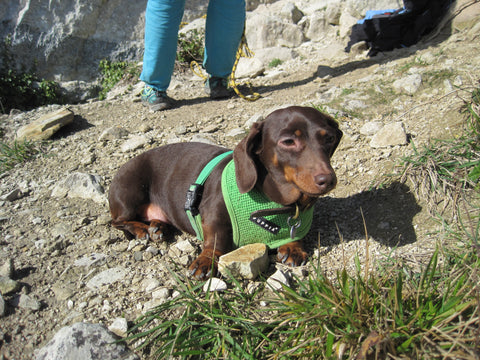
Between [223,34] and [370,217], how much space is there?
11.5 ft

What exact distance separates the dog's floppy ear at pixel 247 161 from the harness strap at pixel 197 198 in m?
0.48

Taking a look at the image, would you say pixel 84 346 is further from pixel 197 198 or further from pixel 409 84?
pixel 409 84

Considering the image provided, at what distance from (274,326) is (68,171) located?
10.4 ft

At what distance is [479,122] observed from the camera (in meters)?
3.04

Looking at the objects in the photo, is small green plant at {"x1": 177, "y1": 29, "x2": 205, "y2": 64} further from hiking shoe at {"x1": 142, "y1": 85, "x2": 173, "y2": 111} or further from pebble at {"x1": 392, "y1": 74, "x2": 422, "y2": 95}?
pebble at {"x1": 392, "y1": 74, "x2": 422, "y2": 95}

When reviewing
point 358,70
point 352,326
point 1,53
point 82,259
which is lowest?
point 82,259

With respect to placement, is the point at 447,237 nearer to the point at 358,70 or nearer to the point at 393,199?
the point at 393,199

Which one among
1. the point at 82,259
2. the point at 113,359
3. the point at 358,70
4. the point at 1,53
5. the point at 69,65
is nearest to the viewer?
the point at 113,359

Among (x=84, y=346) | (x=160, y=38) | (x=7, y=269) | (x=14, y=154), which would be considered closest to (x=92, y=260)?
(x=7, y=269)

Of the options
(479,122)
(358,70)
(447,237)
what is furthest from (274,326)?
(358,70)

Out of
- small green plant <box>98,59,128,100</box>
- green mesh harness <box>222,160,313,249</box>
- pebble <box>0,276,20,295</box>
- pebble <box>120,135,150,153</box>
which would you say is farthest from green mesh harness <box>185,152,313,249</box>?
small green plant <box>98,59,128,100</box>

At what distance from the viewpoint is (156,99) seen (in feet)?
18.1

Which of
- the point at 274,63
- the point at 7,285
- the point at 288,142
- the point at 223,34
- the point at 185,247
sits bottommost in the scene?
the point at 185,247

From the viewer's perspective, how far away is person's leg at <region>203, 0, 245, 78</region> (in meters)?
5.27
